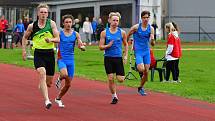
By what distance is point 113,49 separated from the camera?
46.1 feet

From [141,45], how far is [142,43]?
0.06 metres

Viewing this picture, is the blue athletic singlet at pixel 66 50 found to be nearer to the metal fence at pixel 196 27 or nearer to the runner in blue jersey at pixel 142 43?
the runner in blue jersey at pixel 142 43

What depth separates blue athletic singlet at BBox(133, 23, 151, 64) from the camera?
15.7m

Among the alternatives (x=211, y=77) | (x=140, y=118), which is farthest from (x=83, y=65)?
(x=140, y=118)

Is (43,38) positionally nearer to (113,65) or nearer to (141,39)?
(113,65)

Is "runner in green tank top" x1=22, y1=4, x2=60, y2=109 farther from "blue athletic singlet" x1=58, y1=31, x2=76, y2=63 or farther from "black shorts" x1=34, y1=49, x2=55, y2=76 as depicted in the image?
"blue athletic singlet" x1=58, y1=31, x2=76, y2=63

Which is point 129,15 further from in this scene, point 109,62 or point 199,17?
point 109,62

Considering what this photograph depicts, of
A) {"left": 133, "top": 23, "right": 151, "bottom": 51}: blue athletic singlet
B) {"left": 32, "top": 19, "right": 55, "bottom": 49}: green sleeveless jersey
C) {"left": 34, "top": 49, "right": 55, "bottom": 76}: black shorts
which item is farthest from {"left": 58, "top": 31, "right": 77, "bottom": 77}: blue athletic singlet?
{"left": 133, "top": 23, "right": 151, "bottom": 51}: blue athletic singlet

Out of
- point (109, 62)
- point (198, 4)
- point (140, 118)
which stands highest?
point (198, 4)

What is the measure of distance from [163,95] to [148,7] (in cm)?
3731

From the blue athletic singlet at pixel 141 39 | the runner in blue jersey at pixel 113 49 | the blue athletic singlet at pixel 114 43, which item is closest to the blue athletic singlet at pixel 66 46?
the runner in blue jersey at pixel 113 49

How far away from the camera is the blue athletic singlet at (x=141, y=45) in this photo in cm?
1566

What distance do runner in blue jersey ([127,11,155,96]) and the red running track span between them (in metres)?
0.66

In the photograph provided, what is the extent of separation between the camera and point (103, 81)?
19188mm
